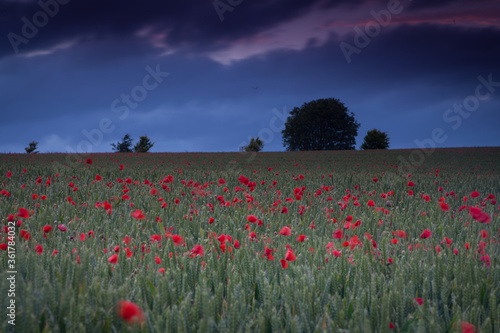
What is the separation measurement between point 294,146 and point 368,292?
182ft

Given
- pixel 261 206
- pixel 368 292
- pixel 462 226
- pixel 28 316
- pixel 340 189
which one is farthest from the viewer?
pixel 340 189

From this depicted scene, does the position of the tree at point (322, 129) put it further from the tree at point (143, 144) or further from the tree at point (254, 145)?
the tree at point (143, 144)

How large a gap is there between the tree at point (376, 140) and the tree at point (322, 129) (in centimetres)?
298

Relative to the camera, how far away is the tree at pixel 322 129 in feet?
183

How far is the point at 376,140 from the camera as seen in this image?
2307 inches

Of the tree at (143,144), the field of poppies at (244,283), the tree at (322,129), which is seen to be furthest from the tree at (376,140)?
the field of poppies at (244,283)

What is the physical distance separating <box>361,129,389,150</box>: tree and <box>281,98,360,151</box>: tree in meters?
2.98

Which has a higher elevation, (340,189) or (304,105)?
(304,105)

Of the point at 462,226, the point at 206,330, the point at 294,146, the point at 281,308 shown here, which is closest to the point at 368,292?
the point at 281,308

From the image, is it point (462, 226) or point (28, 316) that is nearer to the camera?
point (28, 316)

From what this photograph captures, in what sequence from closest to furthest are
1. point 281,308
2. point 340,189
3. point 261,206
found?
point 281,308
point 261,206
point 340,189

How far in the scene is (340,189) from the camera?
6.97m

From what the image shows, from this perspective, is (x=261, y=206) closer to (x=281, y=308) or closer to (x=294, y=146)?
(x=281, y=308)

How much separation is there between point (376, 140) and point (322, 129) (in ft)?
30.0
